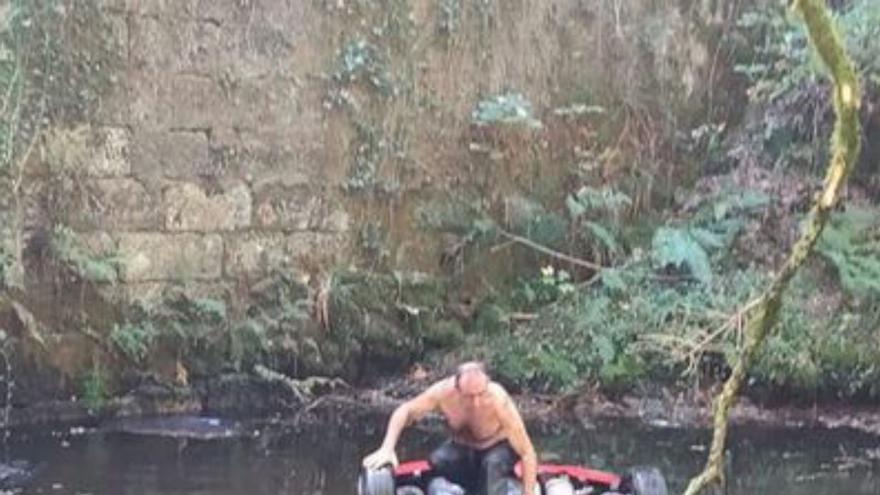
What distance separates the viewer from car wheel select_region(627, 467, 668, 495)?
6.92m

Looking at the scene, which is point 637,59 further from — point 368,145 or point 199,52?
point 199,52

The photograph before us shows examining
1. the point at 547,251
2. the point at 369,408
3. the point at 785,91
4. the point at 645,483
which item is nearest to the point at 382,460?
the point at 645,483

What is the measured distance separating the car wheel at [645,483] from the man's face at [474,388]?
32.1 inches

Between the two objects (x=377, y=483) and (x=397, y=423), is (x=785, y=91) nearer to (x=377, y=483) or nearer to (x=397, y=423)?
(x=397, y=423)

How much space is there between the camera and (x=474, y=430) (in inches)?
295

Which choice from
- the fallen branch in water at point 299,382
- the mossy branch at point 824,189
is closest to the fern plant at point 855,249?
the fallen branch in water at point 299,382

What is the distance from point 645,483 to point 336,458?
9.33 ft

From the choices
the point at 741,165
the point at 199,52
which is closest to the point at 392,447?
the point at 199,52

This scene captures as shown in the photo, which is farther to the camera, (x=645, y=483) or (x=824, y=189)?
(x=645, y=483)

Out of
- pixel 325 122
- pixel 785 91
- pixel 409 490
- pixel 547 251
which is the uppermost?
pixel 785 91

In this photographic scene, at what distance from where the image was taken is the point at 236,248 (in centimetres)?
1073

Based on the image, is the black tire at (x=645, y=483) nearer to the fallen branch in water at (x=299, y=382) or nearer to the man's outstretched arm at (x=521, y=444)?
the man's outstretched arm at (x=521, y=444)

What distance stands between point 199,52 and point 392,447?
428 centimetres

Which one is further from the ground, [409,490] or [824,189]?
[824,189]
